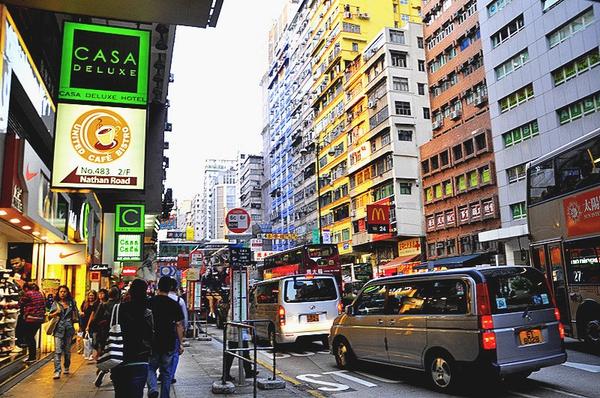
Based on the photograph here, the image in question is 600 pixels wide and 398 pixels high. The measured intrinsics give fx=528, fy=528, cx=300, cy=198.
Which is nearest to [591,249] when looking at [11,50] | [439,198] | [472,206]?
[11,50]

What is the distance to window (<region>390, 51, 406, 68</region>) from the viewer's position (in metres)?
52.2

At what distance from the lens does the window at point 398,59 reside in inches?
2057

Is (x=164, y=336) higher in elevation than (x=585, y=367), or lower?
higher

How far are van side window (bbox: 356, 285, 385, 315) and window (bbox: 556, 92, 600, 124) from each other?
25.9 metres

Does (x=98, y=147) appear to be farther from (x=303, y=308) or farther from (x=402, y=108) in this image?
(x=402, y=108)

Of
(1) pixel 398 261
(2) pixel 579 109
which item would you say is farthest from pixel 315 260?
(1) pixel 398 261

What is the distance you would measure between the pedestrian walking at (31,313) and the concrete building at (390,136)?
3934cm

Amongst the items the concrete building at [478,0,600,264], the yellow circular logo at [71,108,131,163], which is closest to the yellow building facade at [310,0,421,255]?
A: the concrete building at [478,0,600,264]

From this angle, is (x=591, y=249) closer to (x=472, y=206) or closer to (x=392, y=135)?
(x=472, y=206)

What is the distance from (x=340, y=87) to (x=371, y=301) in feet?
182

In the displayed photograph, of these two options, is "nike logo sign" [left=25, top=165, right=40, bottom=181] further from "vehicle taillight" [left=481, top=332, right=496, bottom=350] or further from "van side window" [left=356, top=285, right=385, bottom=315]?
"vehicle taillight" [left=481, top=332, right=496, bottom=350]

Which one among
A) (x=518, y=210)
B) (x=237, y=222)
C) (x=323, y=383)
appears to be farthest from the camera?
(x=518, y=210)

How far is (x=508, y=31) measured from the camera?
3781 cm

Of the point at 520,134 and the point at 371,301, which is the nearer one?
the point at 371,301
